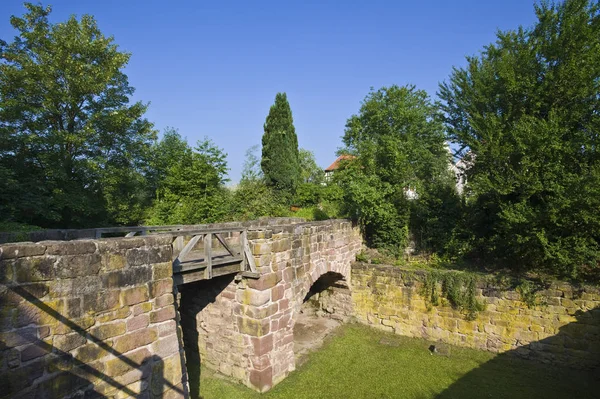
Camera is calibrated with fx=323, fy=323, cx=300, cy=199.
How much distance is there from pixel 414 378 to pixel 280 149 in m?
17.7

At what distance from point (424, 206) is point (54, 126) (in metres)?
15.7

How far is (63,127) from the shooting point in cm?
1420

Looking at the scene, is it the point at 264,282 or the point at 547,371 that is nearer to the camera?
the point at 264,282

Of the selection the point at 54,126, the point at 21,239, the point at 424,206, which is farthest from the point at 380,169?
the point at 54,126

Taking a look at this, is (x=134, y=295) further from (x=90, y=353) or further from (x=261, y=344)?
(x=261, y=344)

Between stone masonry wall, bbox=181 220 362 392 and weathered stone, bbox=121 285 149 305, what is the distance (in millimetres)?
2873

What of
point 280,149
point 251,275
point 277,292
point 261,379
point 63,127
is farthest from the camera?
point 280,149

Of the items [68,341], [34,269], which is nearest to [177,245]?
[68,341]

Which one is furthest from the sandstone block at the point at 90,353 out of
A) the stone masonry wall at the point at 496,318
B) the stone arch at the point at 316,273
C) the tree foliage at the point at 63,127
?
the tree foliage at the point at 63,127

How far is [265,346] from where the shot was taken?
6941 millimetres

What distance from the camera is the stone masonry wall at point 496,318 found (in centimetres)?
757

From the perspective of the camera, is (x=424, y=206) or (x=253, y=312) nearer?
(x=253, y=312)

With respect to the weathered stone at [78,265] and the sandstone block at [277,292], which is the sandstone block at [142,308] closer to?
the weathered stone at [78,265]

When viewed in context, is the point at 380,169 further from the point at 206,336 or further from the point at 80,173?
the point at 80,173
